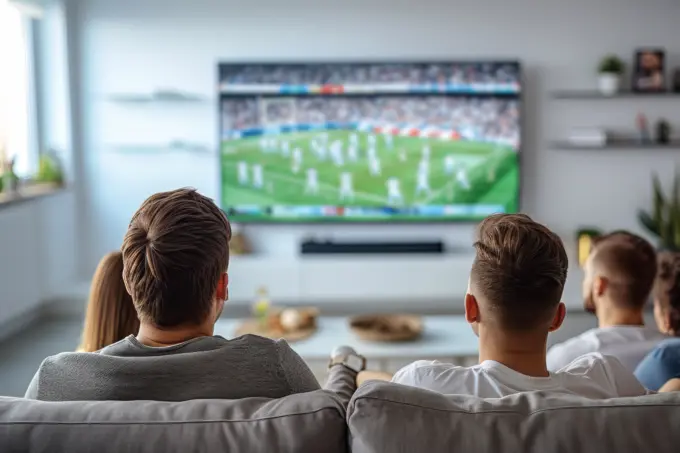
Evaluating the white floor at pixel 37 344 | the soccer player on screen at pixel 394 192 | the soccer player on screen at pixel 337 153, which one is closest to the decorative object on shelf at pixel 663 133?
the white floor at pixel 37 344

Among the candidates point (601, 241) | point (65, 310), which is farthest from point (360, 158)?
point (601, 241)

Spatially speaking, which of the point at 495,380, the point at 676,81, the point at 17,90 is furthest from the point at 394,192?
the point at 495,380

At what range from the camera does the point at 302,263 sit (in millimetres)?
5656

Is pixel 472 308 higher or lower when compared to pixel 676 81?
lower

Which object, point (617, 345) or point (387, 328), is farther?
point (387, 328)

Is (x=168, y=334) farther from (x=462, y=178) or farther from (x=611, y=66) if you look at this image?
(x=611, y=66)

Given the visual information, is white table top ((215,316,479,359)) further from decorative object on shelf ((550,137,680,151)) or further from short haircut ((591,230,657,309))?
decorative object on shelf ((550,137,680,151))

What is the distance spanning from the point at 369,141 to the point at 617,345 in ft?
12.6

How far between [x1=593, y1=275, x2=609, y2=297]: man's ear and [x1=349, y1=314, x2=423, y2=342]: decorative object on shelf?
1.34 meters

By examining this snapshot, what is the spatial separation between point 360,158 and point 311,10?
3.80ft

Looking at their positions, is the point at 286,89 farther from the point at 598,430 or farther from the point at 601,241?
the point at 598,430

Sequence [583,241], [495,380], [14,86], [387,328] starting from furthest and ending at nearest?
1. [583,241]
2. [14,86]
3. [387,328]
4. [495,380]

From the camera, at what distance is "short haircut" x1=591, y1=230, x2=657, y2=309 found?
2229mm

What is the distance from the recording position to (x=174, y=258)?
1412 mm
